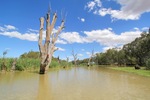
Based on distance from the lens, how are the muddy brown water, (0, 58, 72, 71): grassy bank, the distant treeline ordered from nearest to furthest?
the muddy brown water, (0, 58, 72, 71): grassy bank, the distant treeline

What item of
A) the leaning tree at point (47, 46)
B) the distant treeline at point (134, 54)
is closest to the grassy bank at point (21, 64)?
the leaning tree at point (47, 46)

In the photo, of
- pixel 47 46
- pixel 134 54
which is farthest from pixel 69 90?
pixel 134 54

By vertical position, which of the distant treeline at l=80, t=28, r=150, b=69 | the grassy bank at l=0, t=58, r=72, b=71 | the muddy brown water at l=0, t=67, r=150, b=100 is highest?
the distant treeline at l=80, t=28, r=150, b=69

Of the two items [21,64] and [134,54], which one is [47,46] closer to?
[21,64]

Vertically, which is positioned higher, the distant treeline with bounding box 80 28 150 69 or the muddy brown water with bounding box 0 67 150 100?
the distant treeline with bounding box 80 28 150 69

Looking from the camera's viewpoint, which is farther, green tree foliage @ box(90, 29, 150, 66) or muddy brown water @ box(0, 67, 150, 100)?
green tree foliage @ box(90, 29, 150, 66)

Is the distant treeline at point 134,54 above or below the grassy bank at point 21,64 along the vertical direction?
above

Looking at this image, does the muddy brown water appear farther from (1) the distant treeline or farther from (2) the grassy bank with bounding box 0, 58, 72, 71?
(1) the distant treeline

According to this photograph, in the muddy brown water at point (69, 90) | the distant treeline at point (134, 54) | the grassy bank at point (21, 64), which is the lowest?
the muddy brown water at point (69, 90)

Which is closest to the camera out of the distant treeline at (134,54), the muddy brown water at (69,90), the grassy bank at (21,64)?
the muddy brown water at (69,90)

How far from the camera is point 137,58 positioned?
222 feet

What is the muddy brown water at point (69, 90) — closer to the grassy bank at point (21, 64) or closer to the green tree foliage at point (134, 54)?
the grassy bank at point (21, 64)

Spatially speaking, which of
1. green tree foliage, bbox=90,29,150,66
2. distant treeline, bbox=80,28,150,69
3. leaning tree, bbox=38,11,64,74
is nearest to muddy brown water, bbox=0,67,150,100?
leaning tree, bbox=38,11,64,74

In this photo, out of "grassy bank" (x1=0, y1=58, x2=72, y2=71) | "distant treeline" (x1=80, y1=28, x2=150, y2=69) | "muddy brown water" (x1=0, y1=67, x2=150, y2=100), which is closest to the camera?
"muddy brown water" (x1=0, y1=67, x2=150, y2=100)
